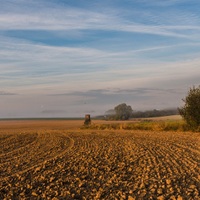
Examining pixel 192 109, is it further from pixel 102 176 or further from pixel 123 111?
pixel 123 111

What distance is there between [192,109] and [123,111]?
48.3 metres

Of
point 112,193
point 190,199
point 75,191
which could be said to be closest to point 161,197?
point 190,199

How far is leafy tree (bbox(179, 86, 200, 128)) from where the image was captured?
3331cm

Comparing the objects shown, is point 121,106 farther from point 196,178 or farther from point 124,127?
point 196,178

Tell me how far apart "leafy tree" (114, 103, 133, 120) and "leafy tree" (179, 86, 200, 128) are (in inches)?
1675

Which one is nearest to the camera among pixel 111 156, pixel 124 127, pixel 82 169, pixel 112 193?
pixel 112 193

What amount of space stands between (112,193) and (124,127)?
30367 millimetres

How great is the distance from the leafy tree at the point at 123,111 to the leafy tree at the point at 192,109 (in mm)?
42557

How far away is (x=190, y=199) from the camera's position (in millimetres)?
8906

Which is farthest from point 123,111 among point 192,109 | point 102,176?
point 102,176

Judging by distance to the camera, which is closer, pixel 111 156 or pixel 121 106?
pixel 111 156

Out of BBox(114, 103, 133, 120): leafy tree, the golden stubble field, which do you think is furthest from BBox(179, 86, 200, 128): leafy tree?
BBox(114, 103, 133, 120): leafy tree

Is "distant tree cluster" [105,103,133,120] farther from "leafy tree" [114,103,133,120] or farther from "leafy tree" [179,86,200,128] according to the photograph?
"leafy tree" [179,86,200,128]

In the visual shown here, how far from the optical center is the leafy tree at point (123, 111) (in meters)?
77.5
